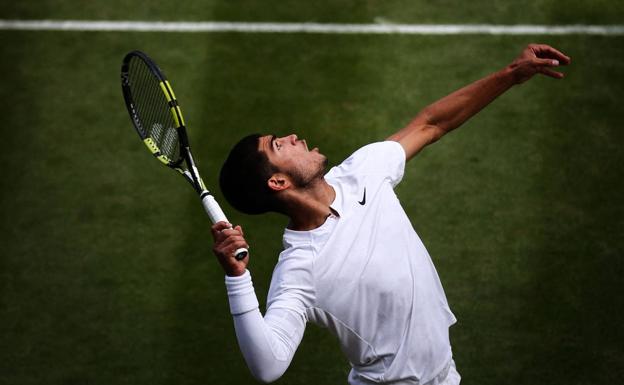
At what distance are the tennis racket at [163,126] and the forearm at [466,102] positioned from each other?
133cm

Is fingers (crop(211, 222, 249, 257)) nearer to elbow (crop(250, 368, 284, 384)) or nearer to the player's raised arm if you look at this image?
elbow (crop(250, 368, 284, 384))

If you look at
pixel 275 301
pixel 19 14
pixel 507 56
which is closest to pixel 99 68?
pixel 19 14

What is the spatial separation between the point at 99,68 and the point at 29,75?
0.66m

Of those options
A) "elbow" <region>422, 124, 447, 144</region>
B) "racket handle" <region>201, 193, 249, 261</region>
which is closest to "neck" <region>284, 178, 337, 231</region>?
"racket handle" <region>201, 193, 249, 261</region>

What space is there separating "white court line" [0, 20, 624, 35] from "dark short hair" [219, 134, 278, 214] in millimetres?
4326

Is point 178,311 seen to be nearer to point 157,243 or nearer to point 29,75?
point 157,243

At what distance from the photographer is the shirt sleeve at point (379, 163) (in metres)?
5.31

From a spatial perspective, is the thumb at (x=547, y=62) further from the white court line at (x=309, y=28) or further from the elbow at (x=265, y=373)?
the white court line at (x=309, y=28)

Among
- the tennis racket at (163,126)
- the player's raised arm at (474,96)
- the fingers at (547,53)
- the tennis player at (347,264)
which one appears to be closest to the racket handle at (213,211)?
the tennis racket at (163,126)

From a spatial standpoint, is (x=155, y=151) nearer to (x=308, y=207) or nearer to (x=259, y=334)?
(x=308, y=207)

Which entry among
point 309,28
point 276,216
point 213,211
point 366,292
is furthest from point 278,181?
point 309,28

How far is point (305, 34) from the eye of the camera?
920 cm

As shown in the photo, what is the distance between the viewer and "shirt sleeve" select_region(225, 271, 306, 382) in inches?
173

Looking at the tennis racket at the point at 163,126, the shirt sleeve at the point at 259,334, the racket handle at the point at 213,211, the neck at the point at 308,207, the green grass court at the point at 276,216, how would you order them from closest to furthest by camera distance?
1. the shirt sleeve at the point at 259,334
2. the racket handle at the point at 213,211
3. the neck at the point at 308,207
4. the tennis racket at the point at 163,126
5. the green grass court at the point at 276,216
